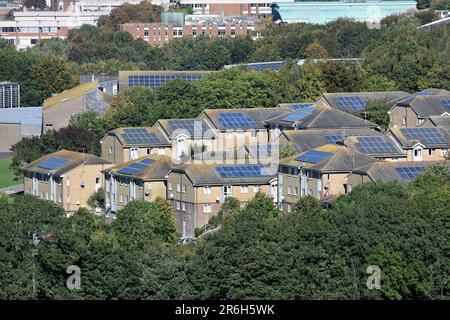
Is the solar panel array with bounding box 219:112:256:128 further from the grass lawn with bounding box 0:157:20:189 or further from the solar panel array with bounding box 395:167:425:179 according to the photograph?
the solar panel array with bounding box 395:167:425:179

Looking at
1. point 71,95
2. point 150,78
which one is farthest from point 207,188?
point 150,78

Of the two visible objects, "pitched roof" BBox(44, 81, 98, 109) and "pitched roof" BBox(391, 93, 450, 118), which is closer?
"pitched roof" BBox(391, 93, 450, 118)

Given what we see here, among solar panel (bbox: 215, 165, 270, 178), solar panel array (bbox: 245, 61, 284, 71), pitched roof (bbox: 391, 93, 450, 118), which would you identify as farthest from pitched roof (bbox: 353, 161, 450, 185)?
solar panel array (bbox: 245, 61, 284, 71)

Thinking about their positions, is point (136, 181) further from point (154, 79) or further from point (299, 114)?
point (154, 79)

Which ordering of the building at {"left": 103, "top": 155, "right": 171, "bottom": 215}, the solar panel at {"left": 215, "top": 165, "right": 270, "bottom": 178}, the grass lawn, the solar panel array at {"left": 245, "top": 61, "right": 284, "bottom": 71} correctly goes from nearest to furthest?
the solar panel at {"left": 215, "top": 165, "right": 270, "bottom": 178} < the building at {"left": 103, "top": 155, "right": 171, "bottom": 215} < the grass lawn < the solar panel array at {"left": 245, "top": 61, "right": 284, "bottom": 71}

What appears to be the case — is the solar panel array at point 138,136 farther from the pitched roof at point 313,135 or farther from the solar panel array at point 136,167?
A: the pitched roof at point 313,135

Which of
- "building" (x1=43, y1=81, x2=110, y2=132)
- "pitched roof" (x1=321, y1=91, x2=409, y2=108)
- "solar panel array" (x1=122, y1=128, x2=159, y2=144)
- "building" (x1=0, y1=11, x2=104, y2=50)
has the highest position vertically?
"pitched roof" (x1=321, y1=91, x2=409, y2=108)
